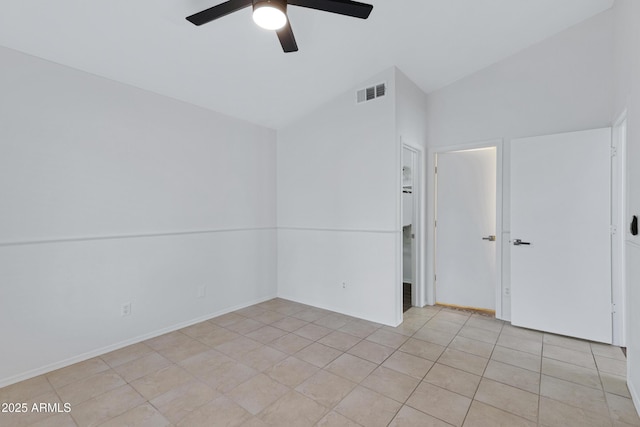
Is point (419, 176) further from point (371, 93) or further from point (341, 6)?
point (341, 6)

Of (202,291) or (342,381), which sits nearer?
(342,381)

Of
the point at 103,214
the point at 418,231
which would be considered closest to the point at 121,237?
the point at 103,214

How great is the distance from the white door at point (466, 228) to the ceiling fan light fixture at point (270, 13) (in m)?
2.94

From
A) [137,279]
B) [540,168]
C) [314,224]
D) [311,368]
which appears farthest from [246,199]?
[540,168]

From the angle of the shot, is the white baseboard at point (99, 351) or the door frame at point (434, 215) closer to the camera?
the white baseboard at point (99, 351)

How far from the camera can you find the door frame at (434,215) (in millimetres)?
3488

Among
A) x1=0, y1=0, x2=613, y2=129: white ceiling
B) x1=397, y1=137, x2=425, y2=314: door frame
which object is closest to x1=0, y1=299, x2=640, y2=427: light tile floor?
x1=397, y1=137, x2=425, y2=314: door frame

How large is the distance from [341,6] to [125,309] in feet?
10.5

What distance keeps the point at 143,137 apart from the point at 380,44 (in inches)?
102

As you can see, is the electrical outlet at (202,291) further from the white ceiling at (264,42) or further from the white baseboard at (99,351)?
the white ceiling at (264,42)

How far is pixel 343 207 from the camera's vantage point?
3.72m

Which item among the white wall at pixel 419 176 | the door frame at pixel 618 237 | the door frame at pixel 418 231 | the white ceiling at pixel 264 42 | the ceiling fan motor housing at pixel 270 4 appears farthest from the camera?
the door frame at pixel 418 231

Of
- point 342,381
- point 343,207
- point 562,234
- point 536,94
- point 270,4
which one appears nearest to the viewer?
point 270,4

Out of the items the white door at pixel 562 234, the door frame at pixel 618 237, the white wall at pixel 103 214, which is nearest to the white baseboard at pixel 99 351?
the white wall at pixel 103 214
